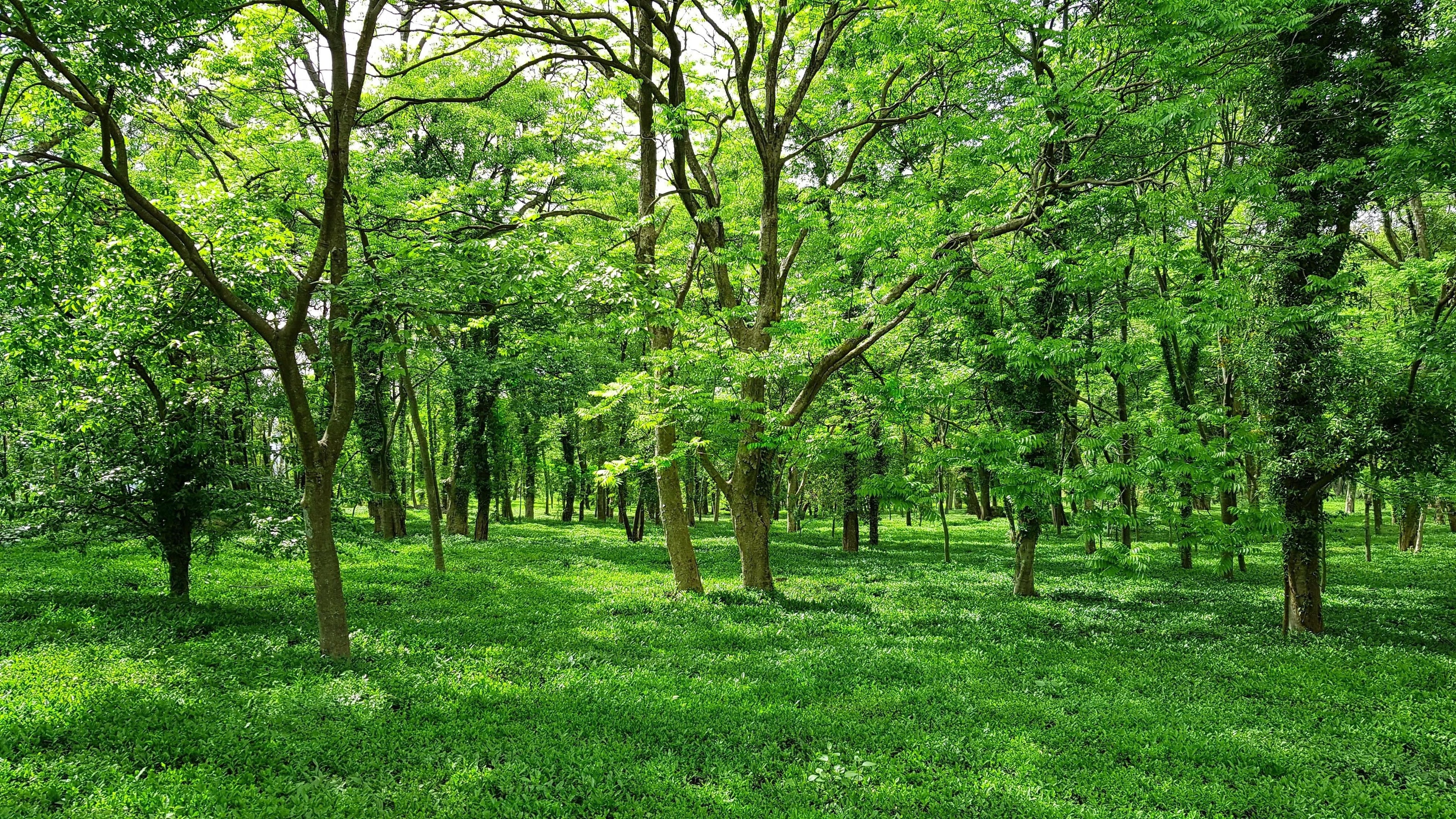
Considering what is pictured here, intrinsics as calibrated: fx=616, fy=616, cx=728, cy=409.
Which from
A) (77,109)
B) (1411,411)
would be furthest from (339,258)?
(1411,411)

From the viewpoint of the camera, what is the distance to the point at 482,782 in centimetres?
572

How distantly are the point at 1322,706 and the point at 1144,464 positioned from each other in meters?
4.64

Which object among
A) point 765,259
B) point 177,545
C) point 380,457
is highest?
point 765,259

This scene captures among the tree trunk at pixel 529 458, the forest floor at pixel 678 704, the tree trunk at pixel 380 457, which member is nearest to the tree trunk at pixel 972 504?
the tree trunk at pixel 529 458

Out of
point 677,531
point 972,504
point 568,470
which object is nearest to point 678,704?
point 677,531

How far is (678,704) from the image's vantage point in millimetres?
7766

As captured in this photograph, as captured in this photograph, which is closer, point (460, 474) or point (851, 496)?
point (460, 474)

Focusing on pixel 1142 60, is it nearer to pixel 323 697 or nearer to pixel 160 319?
pixel 323 697

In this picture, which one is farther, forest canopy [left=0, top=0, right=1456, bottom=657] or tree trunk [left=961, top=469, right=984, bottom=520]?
tree trunk [left=961, top=469, right=984, bottom=520]

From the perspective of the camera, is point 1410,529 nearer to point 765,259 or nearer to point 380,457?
point 765,259

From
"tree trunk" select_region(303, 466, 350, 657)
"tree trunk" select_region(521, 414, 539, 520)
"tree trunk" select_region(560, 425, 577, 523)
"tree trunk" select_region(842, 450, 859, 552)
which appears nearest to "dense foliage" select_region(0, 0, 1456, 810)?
"tree trunk" select_region(303, 466, 350, 657)

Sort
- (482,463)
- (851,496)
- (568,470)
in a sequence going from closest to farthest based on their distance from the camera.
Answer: (482,463)
(851,496)
(568,470)

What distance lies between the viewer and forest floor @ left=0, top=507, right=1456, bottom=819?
560cm

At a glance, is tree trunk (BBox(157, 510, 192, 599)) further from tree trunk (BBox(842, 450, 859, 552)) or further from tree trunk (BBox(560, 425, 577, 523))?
tree trunk (BBox(842, 450, 859, 552))
